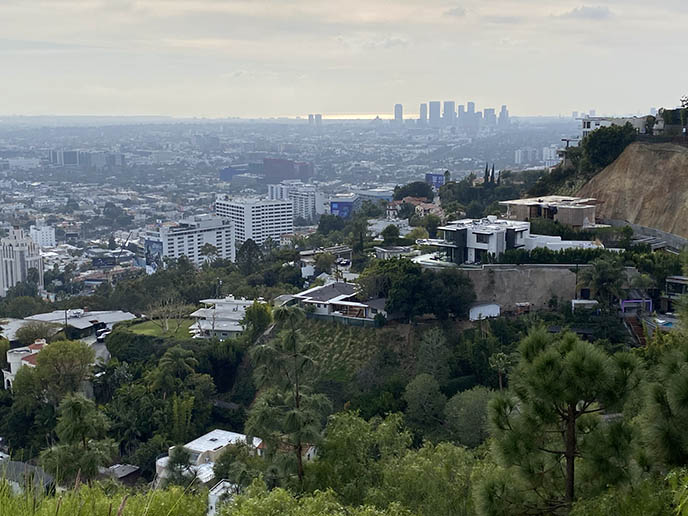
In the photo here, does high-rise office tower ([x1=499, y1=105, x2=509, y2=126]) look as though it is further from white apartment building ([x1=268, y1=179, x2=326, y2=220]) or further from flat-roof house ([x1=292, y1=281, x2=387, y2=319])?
flat-roof house ([x1=292, y1=281, x2=387, y2=319])

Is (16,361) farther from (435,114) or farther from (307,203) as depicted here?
(435,114)

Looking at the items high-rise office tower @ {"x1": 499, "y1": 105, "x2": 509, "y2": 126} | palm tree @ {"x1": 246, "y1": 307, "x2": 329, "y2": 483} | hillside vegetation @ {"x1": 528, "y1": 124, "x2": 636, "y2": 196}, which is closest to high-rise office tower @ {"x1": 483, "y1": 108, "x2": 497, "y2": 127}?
high-rise office tower @ {"x1": 499, "y1": 105, "x2": 509, "y2": 126}

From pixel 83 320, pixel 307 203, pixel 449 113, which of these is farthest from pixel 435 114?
pixel 83 320

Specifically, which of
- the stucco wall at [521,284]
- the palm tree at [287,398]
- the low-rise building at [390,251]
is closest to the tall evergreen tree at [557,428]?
the palm tree at [287,398]

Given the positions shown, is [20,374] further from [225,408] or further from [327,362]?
[327,362]

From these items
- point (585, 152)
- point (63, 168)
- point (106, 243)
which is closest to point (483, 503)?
point (585, 152)
